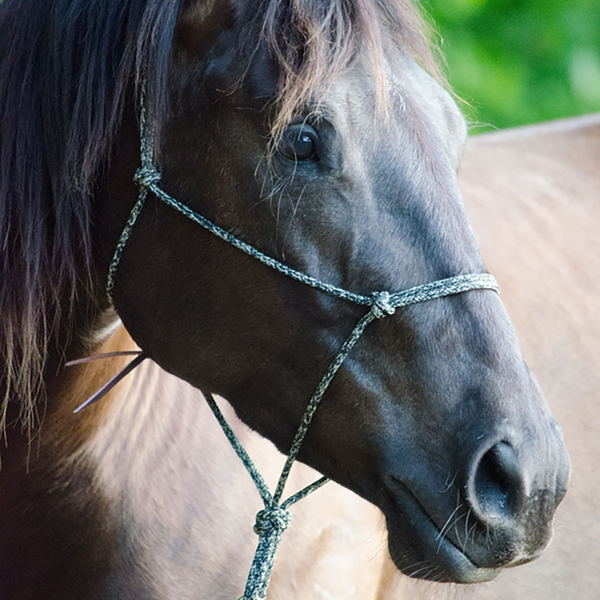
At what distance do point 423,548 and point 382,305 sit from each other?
1.18 ft

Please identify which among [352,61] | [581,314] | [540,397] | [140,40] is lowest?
[581,314]

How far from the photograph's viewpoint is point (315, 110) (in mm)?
1069

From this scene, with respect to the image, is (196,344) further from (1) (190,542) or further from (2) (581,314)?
(2) (581,314)

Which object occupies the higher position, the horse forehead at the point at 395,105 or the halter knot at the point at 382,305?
the horse forehead at the point at 395,105

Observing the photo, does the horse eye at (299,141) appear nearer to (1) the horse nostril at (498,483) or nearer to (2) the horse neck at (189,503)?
(1) the horse nostril at (498,483)

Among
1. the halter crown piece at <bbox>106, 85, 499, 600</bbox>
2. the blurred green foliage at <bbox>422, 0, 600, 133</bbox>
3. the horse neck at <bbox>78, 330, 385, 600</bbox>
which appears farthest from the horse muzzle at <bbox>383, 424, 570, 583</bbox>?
the blurred green foliage at <bbox>422, 0, 600, 133</bbox>

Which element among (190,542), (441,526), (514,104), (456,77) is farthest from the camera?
(514,104)

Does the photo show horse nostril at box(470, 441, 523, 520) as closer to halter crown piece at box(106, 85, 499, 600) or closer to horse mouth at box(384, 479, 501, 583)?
horse mouth at box(384, 479, 501, 583)

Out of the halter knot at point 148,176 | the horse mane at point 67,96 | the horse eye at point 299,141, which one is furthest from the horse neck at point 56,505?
the horse eye at point 299,141

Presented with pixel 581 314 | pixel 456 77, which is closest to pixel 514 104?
pixel 456 77

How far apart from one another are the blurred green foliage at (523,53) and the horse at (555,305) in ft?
4.41

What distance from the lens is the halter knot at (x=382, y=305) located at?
1.06 m

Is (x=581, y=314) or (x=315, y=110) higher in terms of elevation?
(x=315, y=110)

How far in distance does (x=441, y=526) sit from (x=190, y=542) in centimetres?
62
